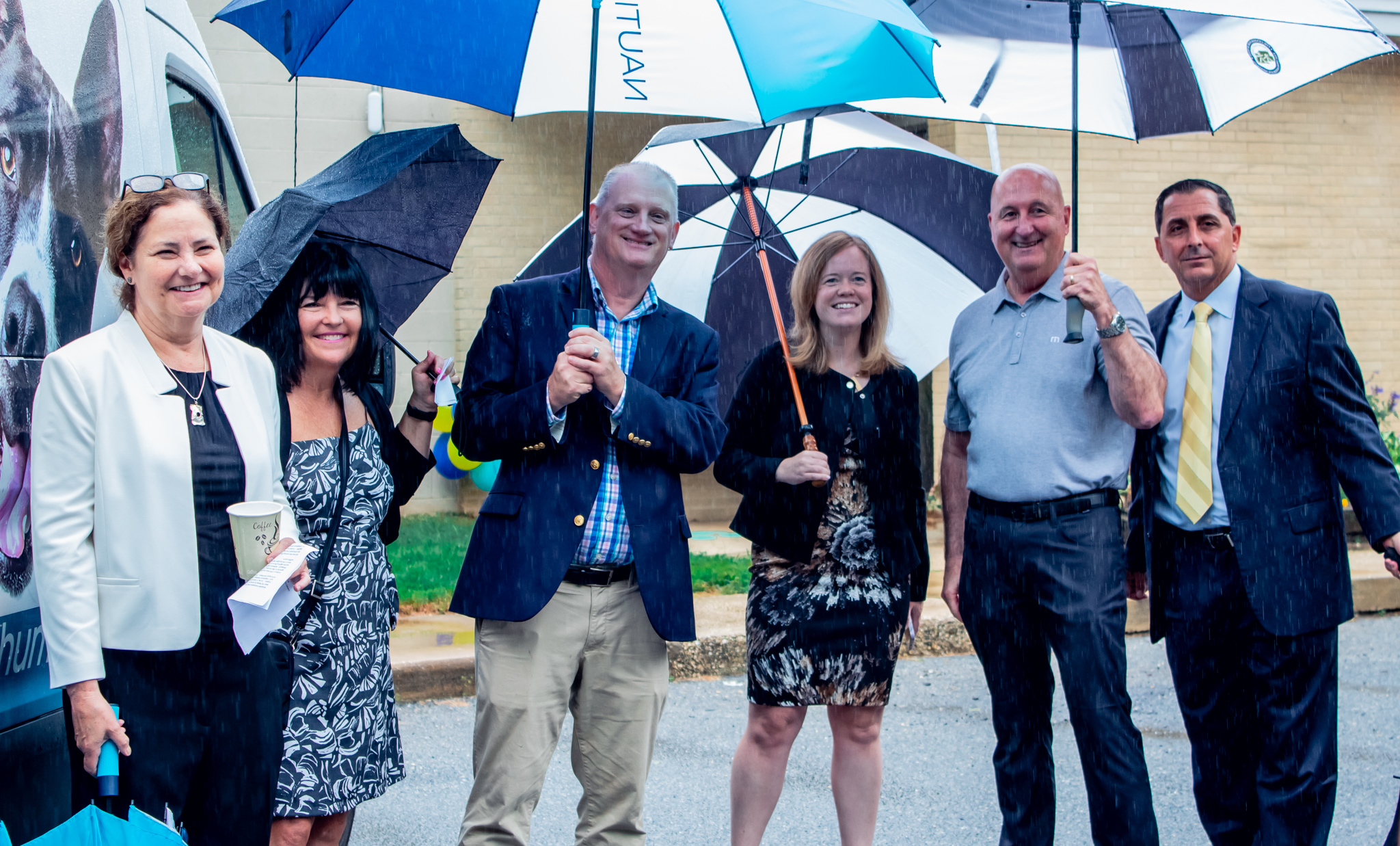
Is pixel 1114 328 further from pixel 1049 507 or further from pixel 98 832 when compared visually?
pixel 98 832

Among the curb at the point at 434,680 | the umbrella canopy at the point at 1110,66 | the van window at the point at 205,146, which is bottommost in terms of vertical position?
the curb at the point at 434,680

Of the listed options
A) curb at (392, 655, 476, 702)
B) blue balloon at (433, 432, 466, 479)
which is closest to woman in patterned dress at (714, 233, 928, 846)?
curb at (392, 655, 476, 702)

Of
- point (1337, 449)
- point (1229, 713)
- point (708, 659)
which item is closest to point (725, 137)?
point (1337, 449)

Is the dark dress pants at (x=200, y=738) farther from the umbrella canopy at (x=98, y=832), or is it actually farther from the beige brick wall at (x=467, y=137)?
the beige brick wall at (x=467, y=137)

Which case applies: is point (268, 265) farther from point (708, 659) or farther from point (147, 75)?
point (708, 659)

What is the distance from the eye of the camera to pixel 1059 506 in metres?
3.59

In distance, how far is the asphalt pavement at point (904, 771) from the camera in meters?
4.54

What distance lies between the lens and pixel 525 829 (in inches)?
128

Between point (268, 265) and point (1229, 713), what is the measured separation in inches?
123

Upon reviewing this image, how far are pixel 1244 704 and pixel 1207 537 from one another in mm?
556

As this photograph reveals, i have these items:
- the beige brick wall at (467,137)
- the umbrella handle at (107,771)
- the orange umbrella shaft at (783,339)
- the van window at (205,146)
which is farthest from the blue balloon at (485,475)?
the umbrella handle at (107,771)

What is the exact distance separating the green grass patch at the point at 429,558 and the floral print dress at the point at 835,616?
3.18m

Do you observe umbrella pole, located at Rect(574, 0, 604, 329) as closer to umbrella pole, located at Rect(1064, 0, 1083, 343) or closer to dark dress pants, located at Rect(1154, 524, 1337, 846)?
umbrella pole, located at Rect(1064, 0, 1083, 343)

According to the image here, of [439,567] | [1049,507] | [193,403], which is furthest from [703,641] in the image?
[193,403]
